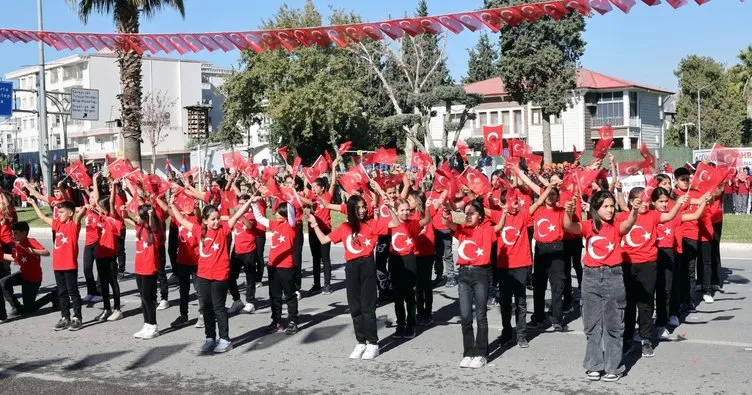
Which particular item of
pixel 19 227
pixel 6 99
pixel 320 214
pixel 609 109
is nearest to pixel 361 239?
pixel 320 214

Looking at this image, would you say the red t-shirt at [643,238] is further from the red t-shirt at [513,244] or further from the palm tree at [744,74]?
the palm tree at [744,74]

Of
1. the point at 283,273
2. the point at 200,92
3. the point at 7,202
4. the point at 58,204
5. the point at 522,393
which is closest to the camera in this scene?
the point at 522,393

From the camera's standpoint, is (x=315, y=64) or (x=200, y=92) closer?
(x=315, y=64)

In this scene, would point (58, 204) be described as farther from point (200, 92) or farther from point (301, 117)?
point (200, 92)

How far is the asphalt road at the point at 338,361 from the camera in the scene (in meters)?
6.91

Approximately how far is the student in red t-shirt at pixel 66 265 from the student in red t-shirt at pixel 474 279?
4790 mm

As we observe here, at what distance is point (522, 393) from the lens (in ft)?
21.6

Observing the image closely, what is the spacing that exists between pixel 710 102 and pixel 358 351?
49641mm

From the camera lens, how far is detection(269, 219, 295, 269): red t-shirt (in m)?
9.12

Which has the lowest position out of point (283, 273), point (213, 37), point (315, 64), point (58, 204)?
point (283, 273)

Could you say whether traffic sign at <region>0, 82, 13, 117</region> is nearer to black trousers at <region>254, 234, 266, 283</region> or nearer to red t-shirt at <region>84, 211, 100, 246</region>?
black trousers at <region>254, 234, 266, 283</region>

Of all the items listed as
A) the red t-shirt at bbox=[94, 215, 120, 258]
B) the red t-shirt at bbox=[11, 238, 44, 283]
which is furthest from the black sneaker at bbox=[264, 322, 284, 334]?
the red t-shirt at bbox=[11, 238, 44, 283]

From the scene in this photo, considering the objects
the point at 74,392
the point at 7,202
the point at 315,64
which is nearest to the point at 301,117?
the point at 315,64

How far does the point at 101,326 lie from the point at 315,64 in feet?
114
